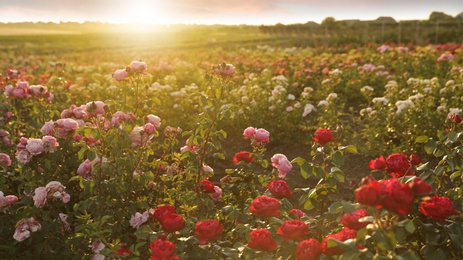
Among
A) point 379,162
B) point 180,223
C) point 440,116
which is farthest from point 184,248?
point 440,116

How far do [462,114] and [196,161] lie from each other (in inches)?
169

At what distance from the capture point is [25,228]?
2.70 m

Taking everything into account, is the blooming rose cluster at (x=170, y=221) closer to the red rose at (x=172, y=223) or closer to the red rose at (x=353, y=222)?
the red rose at (x=172, y=223)

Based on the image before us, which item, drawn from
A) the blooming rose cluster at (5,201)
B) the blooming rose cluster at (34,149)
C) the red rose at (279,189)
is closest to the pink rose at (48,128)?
the blooming rose cluster at (34,149)

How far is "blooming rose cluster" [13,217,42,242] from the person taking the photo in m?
2.68

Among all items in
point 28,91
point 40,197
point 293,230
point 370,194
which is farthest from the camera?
point 28,91

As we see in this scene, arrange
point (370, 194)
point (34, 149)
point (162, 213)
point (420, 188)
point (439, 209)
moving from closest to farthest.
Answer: point (370, 194) < point (420, 188) < point (439, 209) < point (162, 213) < point (34, 149)

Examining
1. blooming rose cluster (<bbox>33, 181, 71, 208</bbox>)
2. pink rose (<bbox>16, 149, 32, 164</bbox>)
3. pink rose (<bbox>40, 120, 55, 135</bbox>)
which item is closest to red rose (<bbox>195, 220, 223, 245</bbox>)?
blooming rose cluster (<bbox>33, 181, 71, 208</bbox>)

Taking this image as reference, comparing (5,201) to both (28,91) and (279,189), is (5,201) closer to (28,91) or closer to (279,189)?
(279,189)

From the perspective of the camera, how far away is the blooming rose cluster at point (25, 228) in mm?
2680

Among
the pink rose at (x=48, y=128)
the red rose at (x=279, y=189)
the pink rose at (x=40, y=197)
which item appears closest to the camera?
the red rose at (x=279, y=189)

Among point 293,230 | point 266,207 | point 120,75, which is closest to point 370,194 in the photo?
point 293,230

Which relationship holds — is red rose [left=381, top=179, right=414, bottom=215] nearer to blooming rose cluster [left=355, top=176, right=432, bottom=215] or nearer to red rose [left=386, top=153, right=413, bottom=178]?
blooming rose cluster [left=355, top=176, right=432, bottom=215]

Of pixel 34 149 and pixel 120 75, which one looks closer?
pixel 34 149
